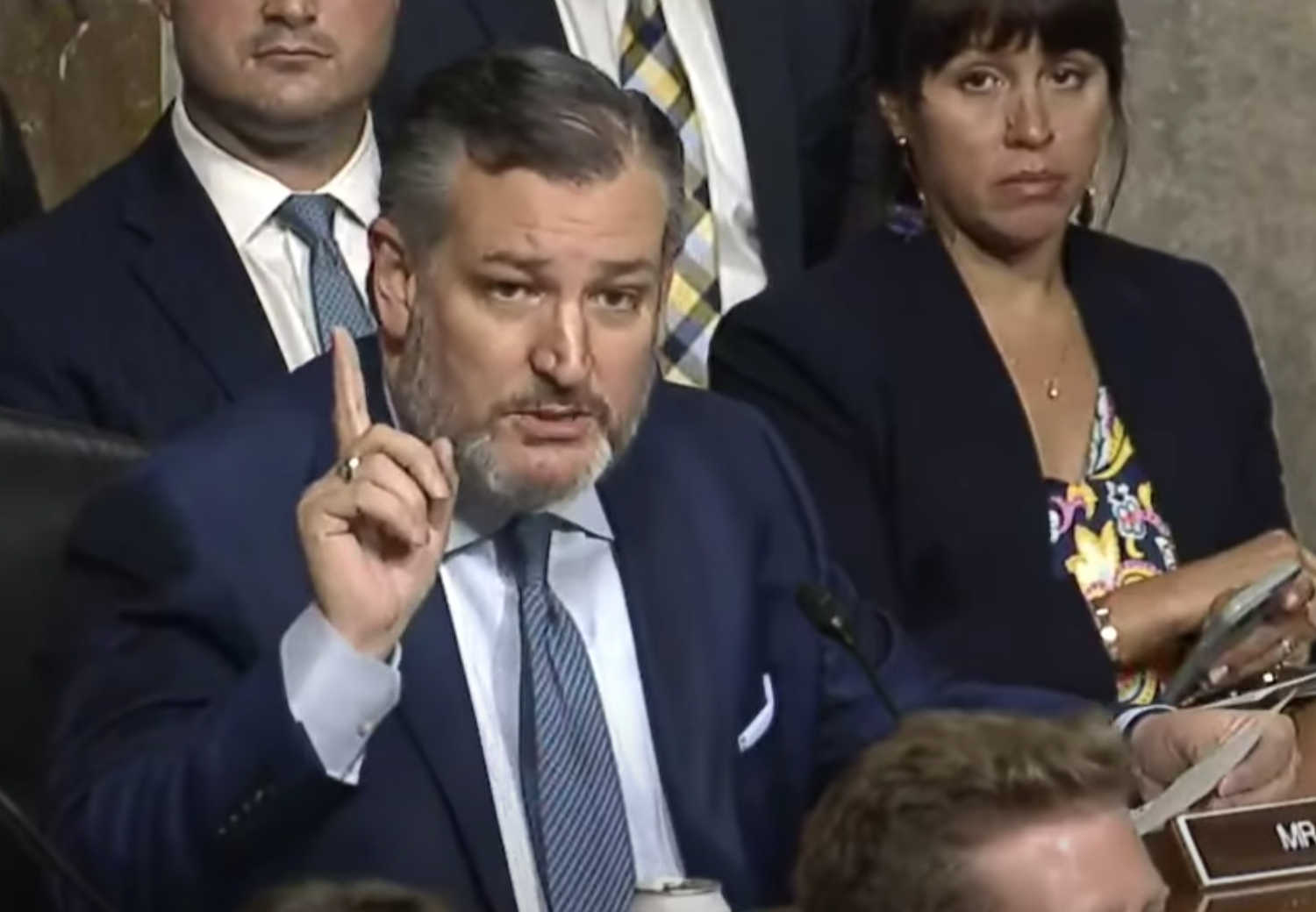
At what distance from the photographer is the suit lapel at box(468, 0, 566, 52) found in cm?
270

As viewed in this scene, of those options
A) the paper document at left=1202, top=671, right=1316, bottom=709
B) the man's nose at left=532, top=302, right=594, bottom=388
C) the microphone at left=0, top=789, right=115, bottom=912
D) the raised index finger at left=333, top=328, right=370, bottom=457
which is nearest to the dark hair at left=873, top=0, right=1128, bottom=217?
the paper document at left=1202, top=671, right=1316, bottom=709

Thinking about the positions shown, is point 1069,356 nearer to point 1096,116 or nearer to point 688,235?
point 1096,116

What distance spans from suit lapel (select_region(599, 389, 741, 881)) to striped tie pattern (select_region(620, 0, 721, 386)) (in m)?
0.70

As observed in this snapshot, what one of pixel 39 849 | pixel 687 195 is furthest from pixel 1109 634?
pixel 39 849

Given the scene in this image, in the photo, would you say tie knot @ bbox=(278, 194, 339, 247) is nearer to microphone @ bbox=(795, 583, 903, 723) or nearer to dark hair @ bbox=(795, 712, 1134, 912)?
microphone @ bbox=(795, 583, 903, 723)

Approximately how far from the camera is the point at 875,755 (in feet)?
4.76

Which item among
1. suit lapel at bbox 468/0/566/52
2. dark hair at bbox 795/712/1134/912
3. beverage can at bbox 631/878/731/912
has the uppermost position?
suit lapel at bbox 468/0/566/52

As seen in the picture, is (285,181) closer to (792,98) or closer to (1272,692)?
(792,98)

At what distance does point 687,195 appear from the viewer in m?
2.74

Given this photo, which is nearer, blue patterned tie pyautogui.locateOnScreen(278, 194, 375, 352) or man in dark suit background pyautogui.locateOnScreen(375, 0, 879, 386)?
blue patterned tie pyautogui.locateOnScreen(278, 194, 375, 352)

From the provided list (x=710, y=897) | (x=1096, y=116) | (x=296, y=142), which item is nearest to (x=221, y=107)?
(x=296, y=142)

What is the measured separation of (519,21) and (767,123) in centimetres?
24

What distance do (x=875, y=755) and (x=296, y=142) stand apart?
1.17m

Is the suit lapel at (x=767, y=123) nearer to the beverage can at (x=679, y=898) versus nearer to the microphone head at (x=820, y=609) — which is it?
the microphone head at (x=820, y=609)
